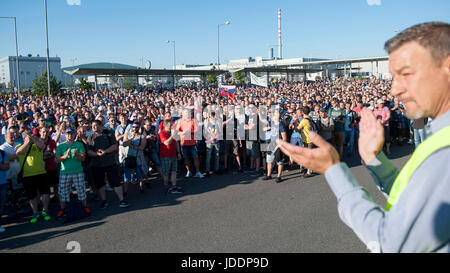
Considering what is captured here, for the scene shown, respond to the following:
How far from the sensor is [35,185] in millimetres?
6074

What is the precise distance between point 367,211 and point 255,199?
5574 mm

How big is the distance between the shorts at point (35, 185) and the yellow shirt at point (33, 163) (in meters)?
0.08

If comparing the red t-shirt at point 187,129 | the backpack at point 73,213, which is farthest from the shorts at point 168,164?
the backpack at point 73,213

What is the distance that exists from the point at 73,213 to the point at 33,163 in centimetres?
131

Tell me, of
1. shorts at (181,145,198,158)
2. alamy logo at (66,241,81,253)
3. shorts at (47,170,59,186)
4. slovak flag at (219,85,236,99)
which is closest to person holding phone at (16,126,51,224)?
shorts at (47,170,59,186)

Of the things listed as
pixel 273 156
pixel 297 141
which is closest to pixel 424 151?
pixel 273 156

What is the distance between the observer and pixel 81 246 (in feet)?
15.1

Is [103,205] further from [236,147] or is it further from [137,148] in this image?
[236,147]

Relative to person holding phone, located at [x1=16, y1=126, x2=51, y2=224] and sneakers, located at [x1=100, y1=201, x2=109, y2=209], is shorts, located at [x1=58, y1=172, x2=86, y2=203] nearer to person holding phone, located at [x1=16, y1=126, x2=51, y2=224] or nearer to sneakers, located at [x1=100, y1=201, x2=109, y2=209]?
person holding phone, located at [x1=16, y1=126, x2=51, y2=224]

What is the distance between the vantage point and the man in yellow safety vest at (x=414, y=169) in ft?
2.97

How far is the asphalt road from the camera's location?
437 cm

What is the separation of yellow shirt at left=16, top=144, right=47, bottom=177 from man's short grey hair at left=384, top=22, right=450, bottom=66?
6.64 m

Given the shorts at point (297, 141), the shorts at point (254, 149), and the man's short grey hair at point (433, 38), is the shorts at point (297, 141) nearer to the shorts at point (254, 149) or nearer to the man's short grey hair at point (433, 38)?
the shorts at point (254, 149)
